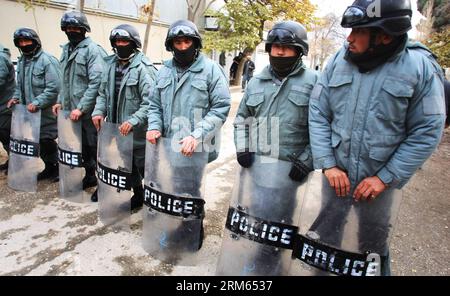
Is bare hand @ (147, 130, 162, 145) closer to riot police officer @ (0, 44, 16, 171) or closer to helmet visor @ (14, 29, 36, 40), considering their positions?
helmet visor @ (14, 29, 36, 40)

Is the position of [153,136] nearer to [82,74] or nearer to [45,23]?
[82,74]

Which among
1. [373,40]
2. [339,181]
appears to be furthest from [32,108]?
[373,40]

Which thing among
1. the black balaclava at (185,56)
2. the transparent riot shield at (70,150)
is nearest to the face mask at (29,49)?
the transparent riot shield at (70,150)

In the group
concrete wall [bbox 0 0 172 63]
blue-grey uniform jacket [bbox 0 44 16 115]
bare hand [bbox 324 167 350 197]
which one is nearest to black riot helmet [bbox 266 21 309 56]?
bare hand [bbox 324 167 350 197]

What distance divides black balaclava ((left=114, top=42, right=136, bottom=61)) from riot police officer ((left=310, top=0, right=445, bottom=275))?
2030mm

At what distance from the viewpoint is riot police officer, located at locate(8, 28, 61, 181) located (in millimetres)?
3926

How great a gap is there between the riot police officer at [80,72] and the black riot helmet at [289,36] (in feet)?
7.30

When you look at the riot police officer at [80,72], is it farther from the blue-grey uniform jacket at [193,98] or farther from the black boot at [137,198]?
the blue-grey uniform jacket at [193,98]

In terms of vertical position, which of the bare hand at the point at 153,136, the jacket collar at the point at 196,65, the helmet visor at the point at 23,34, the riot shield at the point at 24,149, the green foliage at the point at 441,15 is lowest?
the riot shield at the point at 24,149

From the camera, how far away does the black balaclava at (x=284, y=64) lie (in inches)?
91.7

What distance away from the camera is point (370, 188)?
6.25 feet

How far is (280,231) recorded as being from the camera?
2.32m

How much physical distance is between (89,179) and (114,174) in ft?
4.02
